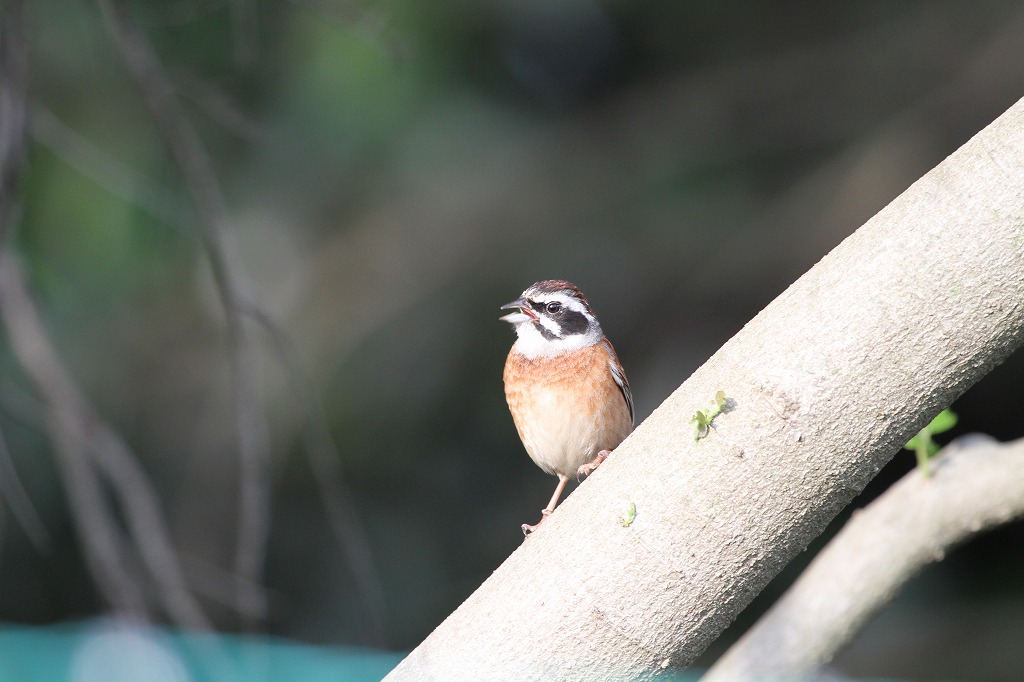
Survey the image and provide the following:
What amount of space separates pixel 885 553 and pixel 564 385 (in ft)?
3.71

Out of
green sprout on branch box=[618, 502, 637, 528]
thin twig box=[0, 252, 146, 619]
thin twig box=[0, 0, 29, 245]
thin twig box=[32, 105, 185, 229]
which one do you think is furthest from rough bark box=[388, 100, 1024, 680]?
thin twig box=[32, 105, 185, 229]

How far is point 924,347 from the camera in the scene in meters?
1.68

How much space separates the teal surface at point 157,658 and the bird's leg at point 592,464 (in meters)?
0.96

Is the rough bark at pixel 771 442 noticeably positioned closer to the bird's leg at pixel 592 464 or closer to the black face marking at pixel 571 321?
the bird's leg at pixel 592 464

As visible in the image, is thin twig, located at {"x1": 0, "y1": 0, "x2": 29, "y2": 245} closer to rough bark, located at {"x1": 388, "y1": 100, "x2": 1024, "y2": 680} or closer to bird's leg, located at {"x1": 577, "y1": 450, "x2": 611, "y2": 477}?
rough bark, located at {"x1": 388, "y1": 100, "x2": 1024, "y2": 680}

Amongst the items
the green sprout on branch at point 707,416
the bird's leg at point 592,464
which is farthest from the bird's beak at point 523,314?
the green sprout on branch at point 707,416

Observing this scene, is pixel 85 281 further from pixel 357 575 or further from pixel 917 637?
pixel 917 637

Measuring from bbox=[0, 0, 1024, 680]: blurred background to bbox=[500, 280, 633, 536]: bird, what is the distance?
259 cm

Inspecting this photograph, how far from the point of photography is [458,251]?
654 cm

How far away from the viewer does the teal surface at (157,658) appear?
2373 millimetres

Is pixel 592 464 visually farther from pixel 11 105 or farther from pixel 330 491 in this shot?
pixel 11 105

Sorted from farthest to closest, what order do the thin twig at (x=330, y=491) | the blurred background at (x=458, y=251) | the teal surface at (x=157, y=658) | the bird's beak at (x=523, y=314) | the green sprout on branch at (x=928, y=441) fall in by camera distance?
the blurred background at (x=458, y=251) → the bird's beak at (x=523, y=314) → the green sprout on branch at (x=928, y=441) → the thin twig at (x=330, y=491) → the teal surface at (x=157, y=658)

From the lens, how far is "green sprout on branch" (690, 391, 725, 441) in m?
1.77

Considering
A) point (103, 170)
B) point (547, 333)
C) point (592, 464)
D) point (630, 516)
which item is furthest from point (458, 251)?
point (630, 516)
